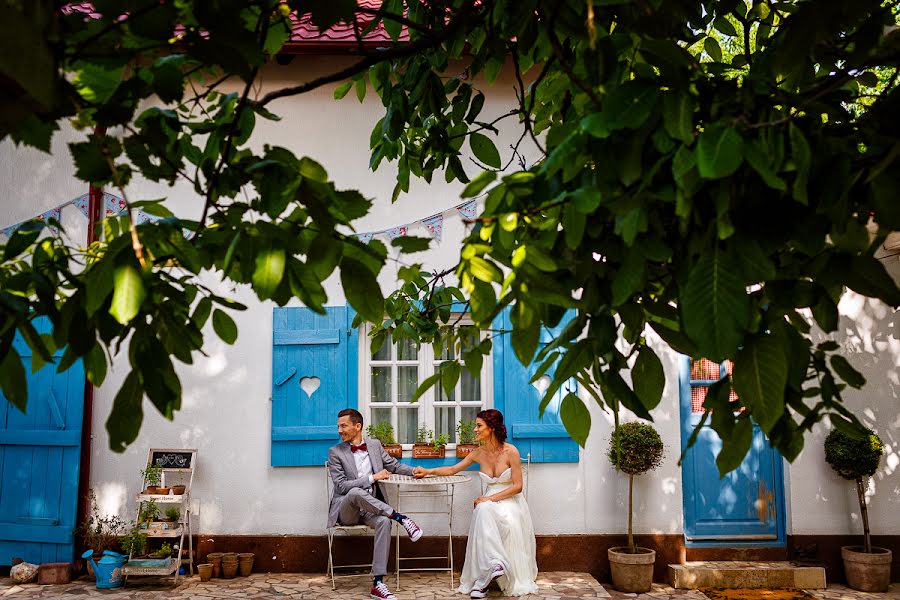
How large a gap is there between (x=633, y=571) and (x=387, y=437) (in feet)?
6.97

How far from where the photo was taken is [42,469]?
21.0 feet

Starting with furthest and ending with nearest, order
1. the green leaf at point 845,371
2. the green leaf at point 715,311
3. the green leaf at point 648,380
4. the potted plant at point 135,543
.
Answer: the potted plant at point 135,543
the green leaf at point 648,380
the green leaf at point 845,371
the green leaf at point 715,311

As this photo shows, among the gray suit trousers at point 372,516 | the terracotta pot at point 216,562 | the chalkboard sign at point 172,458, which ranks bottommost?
the terracotta pot at point 216,562

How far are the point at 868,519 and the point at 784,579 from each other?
2.79 feet

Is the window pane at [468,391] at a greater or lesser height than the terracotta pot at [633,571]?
greater

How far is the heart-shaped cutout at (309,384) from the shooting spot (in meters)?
6.55

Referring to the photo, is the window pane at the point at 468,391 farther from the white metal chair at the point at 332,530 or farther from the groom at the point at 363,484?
the white metal chair at the point at 332,530

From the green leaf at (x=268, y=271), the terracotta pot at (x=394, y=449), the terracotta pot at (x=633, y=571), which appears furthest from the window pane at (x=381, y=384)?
the green leaf at (x=268, y=271)

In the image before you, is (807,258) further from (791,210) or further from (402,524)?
(402,524)

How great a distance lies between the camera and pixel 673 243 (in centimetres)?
153

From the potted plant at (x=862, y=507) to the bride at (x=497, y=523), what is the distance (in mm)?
2381

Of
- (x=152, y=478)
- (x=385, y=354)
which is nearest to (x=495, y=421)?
(x=385, y=354)

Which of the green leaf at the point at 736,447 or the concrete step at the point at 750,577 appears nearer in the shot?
the green leaf at the point at 736,447

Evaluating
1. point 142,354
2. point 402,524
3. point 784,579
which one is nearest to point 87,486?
point 402,524
